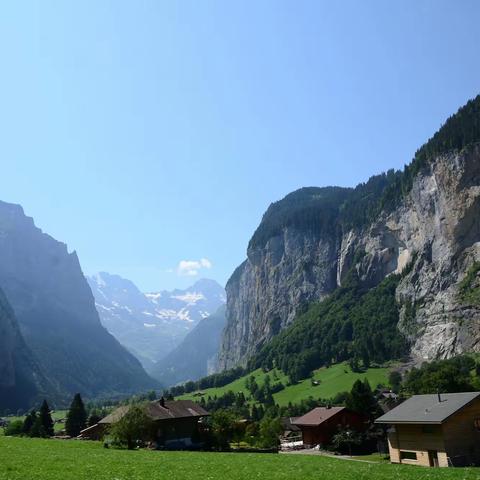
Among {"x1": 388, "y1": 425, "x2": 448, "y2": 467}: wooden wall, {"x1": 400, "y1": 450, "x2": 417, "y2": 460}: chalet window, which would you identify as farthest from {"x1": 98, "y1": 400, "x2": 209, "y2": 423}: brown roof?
{"x1": 400, "y1": 450, "x2": 417, "y2": 460}: chalet window

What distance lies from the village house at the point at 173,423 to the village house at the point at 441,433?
38.1 m

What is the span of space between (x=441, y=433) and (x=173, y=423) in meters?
49.0

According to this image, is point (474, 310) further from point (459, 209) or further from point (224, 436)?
point (224, 436)

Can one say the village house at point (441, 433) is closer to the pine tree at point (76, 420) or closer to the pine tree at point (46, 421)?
the pine tree at point (46, 421)

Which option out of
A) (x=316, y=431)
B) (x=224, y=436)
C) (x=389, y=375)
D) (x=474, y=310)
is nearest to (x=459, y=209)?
(x=474, y=310)

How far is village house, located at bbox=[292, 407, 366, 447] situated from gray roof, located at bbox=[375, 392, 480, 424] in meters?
29.7

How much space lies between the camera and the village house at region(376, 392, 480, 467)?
173 ft

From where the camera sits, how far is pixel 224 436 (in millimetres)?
Answer: 82812

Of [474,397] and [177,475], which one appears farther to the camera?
[474,397]

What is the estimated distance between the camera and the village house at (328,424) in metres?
92.3

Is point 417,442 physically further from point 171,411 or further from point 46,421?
point 46,421

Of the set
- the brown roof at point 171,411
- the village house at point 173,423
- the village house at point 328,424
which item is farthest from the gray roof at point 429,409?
the brown roof at point 171,411

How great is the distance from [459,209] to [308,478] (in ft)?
627

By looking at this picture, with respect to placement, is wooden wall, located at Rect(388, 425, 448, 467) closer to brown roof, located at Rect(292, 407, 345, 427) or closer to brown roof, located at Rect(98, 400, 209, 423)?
brown roof, located at Rect(292, 407, 345, 427)
